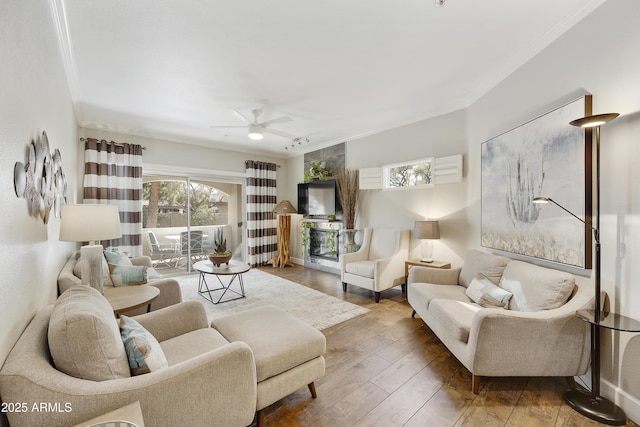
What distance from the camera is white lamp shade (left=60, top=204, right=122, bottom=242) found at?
1880 mm

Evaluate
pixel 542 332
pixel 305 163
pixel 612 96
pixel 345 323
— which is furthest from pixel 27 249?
pixel 305 163

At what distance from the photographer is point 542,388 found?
1.91m

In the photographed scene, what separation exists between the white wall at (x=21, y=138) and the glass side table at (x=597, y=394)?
9.54 ft

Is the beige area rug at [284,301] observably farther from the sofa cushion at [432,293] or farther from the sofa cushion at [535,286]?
the sofa cushion at [535,286]

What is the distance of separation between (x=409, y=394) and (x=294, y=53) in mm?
2852

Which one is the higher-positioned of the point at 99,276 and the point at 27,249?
the point at 27,249

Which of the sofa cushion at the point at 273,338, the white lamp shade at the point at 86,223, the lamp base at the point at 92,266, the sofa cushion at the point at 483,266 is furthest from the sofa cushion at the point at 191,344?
the sofa cushion at the point at 483,266

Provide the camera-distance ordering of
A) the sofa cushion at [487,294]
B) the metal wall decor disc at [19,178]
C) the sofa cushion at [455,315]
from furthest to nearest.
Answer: the sofa cushion at [487,294] < the sofa cushion at [455,315] < the metal wall decor disc at [19,178]

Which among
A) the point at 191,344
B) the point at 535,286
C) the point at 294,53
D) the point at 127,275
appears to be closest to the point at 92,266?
the point at 127,275

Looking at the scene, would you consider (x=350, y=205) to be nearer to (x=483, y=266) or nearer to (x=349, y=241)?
(x=349, y=241)

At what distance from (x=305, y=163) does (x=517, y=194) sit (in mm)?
4197

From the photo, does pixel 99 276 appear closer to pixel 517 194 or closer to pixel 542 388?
pixel 542 388

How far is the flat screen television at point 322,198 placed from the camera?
16.9 feet

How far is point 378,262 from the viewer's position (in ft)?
11.8
